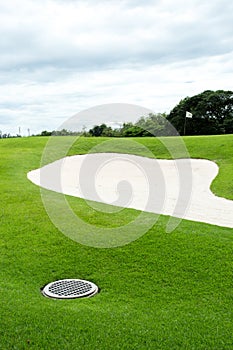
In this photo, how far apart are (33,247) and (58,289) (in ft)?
5.34

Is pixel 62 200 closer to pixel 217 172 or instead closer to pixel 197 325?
pixel 197 325

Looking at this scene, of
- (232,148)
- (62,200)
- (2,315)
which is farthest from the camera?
(232,148)

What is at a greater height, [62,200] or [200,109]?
[200,109]

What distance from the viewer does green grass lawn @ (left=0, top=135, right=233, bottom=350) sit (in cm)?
408

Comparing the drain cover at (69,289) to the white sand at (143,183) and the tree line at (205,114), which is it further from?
the tree line at (205,114)

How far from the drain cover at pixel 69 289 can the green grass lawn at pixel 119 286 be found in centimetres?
14

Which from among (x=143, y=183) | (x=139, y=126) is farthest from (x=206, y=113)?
(x=139, y=126)

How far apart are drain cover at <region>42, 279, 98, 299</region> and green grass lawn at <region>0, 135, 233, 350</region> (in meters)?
0.14

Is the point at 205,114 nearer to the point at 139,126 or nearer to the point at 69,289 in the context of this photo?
the point at 139,126

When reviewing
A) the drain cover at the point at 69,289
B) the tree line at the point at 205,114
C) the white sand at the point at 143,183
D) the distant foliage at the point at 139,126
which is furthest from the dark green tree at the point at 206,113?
the drain cover at the point at 69,289

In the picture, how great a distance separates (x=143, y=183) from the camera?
50.9 ft

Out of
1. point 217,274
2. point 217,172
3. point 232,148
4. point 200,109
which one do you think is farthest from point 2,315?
point 200,109

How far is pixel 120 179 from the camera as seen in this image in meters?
16.5

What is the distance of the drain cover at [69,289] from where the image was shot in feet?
17.0
